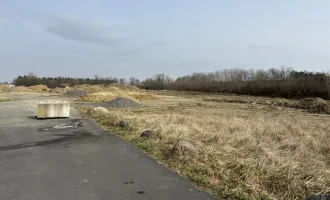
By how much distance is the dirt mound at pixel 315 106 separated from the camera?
3246 cm

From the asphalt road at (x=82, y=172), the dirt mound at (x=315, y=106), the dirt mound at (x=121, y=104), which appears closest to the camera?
the asphalt road at (x=82, y=172)

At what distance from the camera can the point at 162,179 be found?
604cm

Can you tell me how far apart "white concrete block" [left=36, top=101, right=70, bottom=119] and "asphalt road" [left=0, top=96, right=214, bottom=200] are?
5.70 metres

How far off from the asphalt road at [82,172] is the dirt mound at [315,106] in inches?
1115

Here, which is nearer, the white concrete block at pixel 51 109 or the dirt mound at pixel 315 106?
the white concrete block at pixel 51 109

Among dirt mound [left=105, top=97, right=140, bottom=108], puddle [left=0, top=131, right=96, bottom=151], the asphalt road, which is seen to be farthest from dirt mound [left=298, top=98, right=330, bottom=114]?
the asphalt road

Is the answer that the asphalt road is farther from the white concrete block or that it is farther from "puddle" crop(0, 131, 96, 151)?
the white concrete block

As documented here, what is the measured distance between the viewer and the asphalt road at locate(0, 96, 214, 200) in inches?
207

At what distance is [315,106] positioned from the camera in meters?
34.2

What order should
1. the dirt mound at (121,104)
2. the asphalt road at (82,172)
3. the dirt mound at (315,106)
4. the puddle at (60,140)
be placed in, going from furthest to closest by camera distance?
the dirt mound at (315,106)
the dirt mound at (121,104)
the puddle at (60,140)
the asphalt road at (82,172)

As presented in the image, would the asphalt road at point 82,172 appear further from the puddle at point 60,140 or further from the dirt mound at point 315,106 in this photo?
the dirt mound at point 315,106

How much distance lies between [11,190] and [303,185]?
511 centimetres

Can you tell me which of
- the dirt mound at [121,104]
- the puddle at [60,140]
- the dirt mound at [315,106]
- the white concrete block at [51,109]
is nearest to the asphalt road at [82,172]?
the puddle at [60,140]

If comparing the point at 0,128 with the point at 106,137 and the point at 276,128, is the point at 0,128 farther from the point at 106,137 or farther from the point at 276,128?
the point at 276,128
